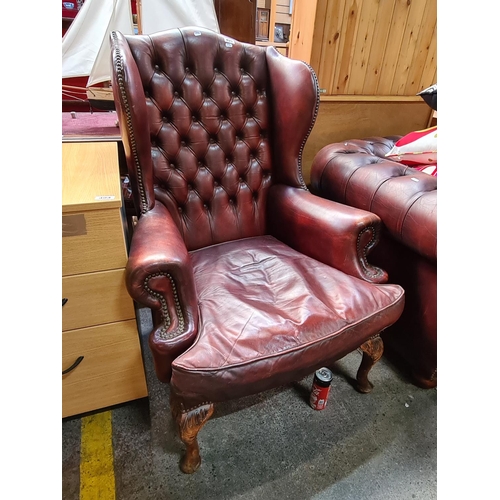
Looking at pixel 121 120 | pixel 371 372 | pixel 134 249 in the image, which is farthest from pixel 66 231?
pixel 371 372

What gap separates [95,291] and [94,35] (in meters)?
2.79

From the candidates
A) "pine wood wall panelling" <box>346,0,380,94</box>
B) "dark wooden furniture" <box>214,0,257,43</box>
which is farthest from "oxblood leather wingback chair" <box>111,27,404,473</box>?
"pine wood wall panelling" <box>346,0,380,94</box>

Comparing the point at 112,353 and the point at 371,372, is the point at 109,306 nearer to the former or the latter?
the point at 112,353

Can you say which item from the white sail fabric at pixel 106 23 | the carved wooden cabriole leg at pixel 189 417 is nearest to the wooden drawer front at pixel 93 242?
the carved wooden cabriole leg at pixel 189 417

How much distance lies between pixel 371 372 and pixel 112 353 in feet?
3.22

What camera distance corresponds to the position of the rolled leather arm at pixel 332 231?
1.04 meters

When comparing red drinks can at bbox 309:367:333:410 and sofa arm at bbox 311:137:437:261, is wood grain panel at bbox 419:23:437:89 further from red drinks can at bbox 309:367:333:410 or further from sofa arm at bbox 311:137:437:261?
red drinks can at bbox 309:367:333:410

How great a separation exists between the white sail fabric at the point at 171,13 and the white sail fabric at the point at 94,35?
441mm

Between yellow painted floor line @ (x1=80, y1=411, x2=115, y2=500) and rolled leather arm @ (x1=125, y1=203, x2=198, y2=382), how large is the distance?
373mm

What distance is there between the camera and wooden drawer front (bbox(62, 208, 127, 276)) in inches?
31.5

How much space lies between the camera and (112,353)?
100cm

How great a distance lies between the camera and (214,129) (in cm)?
124

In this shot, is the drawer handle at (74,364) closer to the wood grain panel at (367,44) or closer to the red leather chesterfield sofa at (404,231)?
the red leather chesterfield sofa at (404,231)

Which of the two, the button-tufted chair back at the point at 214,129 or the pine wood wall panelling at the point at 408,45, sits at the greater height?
the pine wood wall panelling at the point at 408,45
